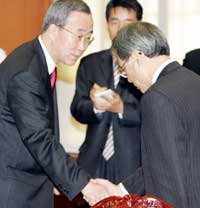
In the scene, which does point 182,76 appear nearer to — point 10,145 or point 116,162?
point 10,145

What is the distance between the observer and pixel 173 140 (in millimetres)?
1891

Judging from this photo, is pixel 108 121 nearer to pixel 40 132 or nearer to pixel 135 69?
pixel 40 132

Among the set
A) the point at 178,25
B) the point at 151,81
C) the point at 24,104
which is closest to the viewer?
the point at 151,81

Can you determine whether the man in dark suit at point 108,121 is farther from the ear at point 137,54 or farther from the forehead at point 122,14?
the ear at point 137,54

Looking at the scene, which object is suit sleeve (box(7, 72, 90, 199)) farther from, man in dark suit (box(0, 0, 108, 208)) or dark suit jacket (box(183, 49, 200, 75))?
dark suit jacket (box(183, 49, 200, 75))

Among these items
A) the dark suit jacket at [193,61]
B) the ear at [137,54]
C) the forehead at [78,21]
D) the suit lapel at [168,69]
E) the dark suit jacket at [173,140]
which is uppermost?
the forehead at [78,21]

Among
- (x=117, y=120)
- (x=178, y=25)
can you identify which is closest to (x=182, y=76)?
(x=117, y=120)

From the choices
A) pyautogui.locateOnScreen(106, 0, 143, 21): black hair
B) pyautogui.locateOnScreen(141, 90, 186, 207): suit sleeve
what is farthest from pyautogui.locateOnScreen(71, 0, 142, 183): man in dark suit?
pyautogui.locateOnScreen(141, 90, 186, 207): suit sleeve

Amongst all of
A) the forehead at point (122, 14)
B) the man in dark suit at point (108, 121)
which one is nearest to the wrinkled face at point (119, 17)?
the forehead at point (122, 14)

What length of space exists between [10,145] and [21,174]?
0.13 meters

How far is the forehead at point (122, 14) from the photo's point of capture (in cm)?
325

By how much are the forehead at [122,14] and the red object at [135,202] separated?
1.80 metres

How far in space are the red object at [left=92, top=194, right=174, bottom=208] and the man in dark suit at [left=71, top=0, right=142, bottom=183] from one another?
1.39m

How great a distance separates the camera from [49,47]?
2.43m
